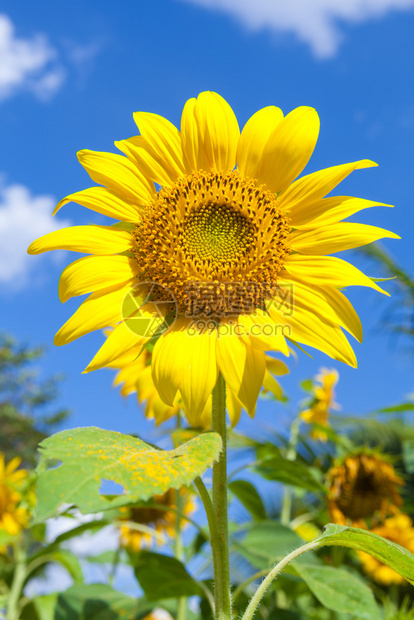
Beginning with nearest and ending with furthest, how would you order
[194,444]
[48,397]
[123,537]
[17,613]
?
[194,444] < [17,613] < [123,537] < [48,397]

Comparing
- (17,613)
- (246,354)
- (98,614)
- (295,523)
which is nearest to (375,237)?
(246,354)

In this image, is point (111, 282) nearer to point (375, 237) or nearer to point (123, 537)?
point (375, 237)

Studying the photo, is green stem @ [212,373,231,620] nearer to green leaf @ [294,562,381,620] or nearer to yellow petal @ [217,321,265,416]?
yellow petal @ [217,321,265,416]

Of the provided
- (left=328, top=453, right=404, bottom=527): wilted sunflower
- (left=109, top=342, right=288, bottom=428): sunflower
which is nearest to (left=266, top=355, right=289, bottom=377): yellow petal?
(left=109, top=342, right=288, bottom=428): sunflower

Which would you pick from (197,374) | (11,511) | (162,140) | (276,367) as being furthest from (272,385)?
(11,511)

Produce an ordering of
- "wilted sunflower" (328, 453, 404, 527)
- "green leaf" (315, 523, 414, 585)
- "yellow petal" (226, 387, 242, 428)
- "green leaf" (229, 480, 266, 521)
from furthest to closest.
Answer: "wilted sunflower" (328, 453, 404, 527)
"green leaf" (229, 480, 266, 521)
"yellow petal" (226, 387, 242, 428)
"green leaf" (315, 523, 414, 585)

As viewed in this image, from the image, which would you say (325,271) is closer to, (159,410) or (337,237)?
(337,237)

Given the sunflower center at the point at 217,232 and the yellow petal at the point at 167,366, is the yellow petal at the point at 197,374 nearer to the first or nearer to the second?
the yellow petal at the point at 167,366

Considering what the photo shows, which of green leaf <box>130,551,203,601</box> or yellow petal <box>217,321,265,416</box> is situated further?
green leaf <box>130,551,203,601</box>
